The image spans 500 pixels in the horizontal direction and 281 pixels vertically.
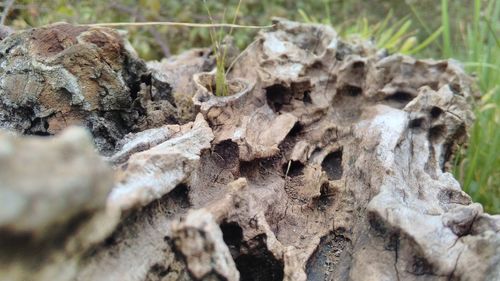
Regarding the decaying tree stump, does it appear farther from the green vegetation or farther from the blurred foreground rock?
the green vegetation

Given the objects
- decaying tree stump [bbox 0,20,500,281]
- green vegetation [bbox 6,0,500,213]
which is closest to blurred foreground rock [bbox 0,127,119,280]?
decaying tree stump [bbox 0,20,500,281]

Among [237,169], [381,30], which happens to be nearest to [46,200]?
[237,169]

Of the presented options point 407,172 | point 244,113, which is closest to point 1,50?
point 244,113

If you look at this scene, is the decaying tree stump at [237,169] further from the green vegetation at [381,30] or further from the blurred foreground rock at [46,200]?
the green vegetation at [381,30]

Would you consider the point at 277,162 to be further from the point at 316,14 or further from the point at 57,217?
the point at 316,14

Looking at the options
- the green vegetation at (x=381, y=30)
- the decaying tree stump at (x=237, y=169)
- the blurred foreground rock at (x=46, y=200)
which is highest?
the blurred foreground rock at (x=46, y=200)

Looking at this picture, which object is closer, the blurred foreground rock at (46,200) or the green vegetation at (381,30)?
the blurred foreground rock at (46,200)

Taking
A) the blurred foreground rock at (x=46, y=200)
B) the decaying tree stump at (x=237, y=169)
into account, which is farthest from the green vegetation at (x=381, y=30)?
the blurred foreground rock at (x=46, y=200)
